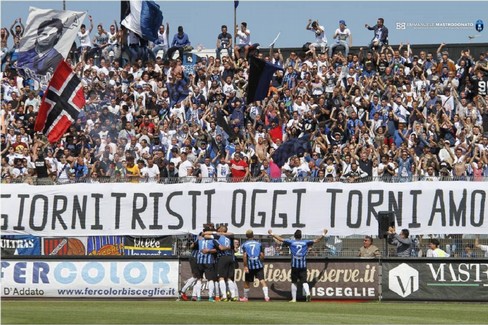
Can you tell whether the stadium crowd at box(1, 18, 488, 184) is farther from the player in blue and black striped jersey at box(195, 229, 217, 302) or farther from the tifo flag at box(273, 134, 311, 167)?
the player in blue and black striped jersey at box(195, 229, 217, 302)

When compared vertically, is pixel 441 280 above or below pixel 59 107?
below

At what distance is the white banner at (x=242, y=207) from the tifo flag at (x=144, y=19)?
1113 centimetres

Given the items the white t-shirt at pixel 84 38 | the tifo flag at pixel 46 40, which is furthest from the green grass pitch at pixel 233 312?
the white t-shirt at pixel 84 38

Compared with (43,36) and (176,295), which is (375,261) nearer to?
(176,295)

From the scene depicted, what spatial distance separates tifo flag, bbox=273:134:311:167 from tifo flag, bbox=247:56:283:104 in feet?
7.63

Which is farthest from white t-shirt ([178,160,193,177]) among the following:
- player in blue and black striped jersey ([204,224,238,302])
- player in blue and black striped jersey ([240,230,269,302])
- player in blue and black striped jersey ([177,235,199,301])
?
player in blue and black striped jersey ([240,230,269,302])

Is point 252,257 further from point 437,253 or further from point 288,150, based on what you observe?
point 288,150

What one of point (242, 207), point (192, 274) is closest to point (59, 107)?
point (242, 207)

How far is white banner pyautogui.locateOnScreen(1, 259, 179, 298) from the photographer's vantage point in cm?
2953

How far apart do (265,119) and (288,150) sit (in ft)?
8.10

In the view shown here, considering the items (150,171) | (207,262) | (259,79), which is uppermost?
(259,79)

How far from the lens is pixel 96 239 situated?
30.4 m

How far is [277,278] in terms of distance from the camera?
1174 inches

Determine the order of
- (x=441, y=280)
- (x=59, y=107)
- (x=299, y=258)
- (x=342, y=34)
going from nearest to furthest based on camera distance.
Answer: (x=299, y=258) → (x=441, y=280) → (x=59, y=107) → (x=342, y=34)
